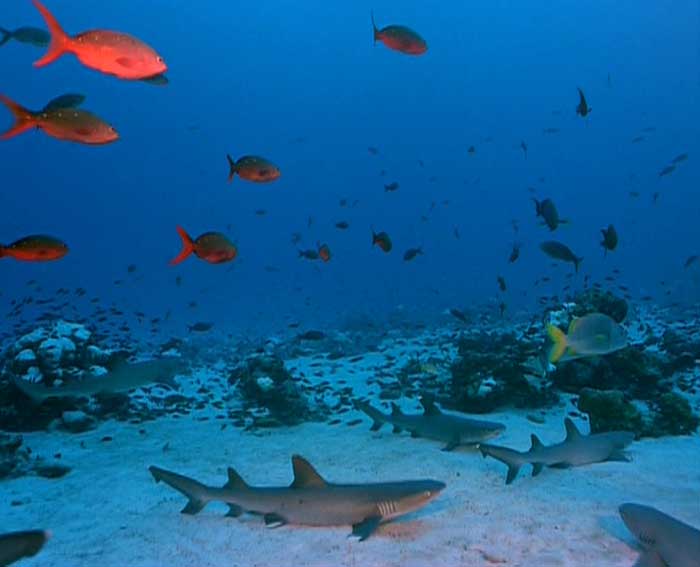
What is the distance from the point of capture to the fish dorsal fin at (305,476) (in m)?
5.22

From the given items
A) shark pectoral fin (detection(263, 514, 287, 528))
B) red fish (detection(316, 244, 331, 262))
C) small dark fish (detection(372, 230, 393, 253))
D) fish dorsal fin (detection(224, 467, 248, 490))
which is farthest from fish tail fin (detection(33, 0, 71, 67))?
red fish (detection(316, 244, 331, 262))

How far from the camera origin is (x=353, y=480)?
686 centimetres

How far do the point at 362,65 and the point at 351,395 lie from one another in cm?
11921

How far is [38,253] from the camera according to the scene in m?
5.84

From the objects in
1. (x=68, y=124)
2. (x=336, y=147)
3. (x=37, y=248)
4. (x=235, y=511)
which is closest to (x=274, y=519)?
(x=235, y=511)

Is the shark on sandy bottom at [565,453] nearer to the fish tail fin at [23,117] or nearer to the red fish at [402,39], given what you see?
the red fish at [402,39]

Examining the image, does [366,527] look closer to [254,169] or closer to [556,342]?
[556,342]

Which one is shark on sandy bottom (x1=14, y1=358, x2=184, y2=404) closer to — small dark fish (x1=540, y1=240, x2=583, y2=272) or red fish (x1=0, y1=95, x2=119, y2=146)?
red fish (x1=0, y1=95, x2=119, y2=146)

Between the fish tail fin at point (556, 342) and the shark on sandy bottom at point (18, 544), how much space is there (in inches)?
212

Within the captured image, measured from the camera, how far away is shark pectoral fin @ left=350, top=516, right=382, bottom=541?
4781mm

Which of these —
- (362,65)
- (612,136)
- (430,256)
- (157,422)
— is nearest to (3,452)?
(157,422)

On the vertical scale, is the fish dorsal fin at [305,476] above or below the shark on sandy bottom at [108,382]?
below

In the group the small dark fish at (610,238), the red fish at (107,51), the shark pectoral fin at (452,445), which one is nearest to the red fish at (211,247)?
the red fish at (107,51)

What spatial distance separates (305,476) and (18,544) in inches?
101
